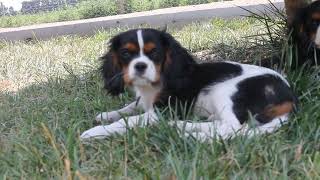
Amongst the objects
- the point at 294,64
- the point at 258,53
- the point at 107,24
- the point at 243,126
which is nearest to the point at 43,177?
the point at 243,126

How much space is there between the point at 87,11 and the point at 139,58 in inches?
472

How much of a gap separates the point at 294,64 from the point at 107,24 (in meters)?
7.81

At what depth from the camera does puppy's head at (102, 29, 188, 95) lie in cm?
407

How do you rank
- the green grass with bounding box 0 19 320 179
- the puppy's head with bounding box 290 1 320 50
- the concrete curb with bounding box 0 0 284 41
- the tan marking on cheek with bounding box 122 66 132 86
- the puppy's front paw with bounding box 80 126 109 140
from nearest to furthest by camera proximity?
the green grass with bounding box 0 19 320 179 < the puppy's front paw with bounding box 80 126 109 140 < the tan marking on cheek with bounding box 122 66 132 86 < the puppy's head with bounding box 290 1 320 50 < the concrete curb with bounding box 0 0 284 41

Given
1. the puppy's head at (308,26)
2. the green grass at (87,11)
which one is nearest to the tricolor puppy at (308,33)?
the puppy's head at (308,26)

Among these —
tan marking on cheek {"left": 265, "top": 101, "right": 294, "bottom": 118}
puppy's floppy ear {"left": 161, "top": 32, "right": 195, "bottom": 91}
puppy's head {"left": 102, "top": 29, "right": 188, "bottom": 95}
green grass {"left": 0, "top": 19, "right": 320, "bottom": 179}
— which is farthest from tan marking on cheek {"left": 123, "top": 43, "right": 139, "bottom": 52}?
tan marking on cheek {"left": 265, "top": 101, "right": 294, "bottom": 118}

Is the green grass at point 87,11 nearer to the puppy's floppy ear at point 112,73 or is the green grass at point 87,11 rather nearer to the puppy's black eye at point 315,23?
the puppy's black eye at point 315,23

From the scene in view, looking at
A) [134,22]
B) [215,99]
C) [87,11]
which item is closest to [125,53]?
[215,99]

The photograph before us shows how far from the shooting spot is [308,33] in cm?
511

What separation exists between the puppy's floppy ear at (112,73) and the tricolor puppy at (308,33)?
5.35 ft

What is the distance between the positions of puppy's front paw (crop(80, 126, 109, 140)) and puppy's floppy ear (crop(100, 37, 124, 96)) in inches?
17.2

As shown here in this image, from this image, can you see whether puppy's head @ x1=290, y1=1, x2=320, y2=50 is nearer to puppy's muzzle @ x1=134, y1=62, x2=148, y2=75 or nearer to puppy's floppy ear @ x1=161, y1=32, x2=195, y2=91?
puppy's floppy ear @ x1=161, y1=32, x2=195, y2=91

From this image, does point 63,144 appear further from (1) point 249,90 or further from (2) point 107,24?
(2) point 107,24

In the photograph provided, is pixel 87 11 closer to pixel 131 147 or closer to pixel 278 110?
pixel 278 110
